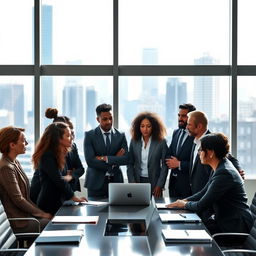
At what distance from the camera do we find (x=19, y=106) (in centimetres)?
706

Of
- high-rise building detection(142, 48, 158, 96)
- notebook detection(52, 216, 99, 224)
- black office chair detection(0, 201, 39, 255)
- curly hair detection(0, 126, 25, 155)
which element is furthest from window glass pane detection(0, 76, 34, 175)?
notebook detection(52, 216, 99, 224)

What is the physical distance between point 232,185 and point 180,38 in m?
3.69

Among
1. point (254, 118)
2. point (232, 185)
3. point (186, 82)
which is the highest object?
point (186, 82)

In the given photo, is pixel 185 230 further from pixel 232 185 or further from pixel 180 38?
pixel 180 38

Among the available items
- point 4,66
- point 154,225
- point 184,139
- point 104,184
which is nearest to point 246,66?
point 184,139

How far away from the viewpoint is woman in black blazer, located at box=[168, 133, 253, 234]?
3.73 meters

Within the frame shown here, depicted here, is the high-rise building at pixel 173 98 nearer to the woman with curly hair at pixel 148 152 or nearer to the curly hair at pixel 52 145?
the woman with curly hair at pixel 148 152

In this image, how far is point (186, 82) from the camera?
704cm

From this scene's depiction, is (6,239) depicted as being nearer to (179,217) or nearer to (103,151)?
(179,217)

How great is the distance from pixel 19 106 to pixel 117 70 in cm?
155

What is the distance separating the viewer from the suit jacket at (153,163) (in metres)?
5.19

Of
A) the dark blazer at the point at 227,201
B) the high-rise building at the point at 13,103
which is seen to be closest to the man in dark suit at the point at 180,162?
the dark blazer at the point at 227,201

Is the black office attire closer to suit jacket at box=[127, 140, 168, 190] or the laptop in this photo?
suit jacket at box=[127, 140, 168, 190]

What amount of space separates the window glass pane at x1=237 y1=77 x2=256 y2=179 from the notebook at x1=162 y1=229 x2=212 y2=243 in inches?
161
